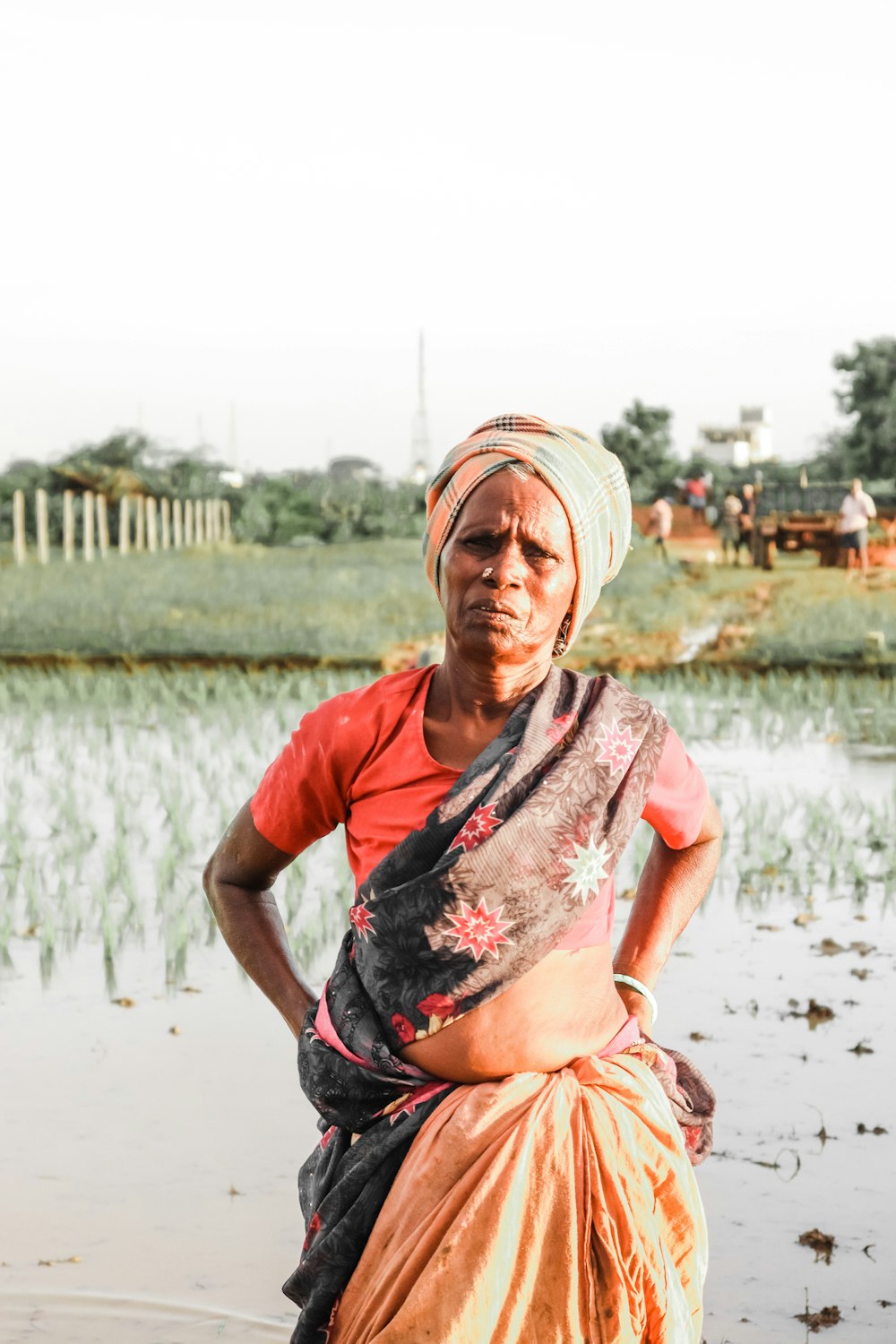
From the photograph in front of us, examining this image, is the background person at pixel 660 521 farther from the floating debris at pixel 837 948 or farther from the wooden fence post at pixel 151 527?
the floating debris at pixel 837 948

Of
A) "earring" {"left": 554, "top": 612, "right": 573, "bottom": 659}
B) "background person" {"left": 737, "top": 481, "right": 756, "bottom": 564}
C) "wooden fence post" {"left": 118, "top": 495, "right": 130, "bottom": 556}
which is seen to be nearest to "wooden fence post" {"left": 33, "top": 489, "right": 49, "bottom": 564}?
"wooden fence post" {"left": 118, "top": 495, "right": 130, "bottom": 556}

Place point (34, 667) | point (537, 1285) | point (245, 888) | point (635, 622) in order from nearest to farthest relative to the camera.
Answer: point (537, 1285), point (245, 888), point (34, 667), point (635, 622)

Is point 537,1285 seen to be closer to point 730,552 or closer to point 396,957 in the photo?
point 396,957

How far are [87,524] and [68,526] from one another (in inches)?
14.8

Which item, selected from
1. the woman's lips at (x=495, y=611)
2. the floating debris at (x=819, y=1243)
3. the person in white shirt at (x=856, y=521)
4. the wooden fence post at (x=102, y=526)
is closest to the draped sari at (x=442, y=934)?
the woman's lips at (x=495, y=611)

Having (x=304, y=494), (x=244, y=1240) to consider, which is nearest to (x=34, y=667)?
(x=304, y=494)

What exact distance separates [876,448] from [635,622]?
746cm

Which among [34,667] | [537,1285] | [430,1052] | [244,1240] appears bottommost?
[34,667]

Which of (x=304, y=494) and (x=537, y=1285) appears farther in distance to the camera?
(x=304, y=494)

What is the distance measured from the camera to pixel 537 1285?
6.27ft

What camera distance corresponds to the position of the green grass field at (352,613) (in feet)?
47.3

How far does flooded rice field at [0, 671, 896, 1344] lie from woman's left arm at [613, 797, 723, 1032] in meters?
1.21

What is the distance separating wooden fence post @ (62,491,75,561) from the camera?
1980cm

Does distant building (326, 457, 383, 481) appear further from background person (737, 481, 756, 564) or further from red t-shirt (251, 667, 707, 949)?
red t-shirt (251, 667, 707, 949)
